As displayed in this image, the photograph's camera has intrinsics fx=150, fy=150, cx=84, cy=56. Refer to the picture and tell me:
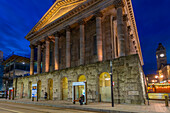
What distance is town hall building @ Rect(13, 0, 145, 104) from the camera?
1952 cm

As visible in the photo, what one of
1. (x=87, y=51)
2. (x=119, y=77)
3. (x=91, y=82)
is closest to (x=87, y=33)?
(x=87, y=51)

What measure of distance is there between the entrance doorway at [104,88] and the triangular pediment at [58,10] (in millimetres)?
16399

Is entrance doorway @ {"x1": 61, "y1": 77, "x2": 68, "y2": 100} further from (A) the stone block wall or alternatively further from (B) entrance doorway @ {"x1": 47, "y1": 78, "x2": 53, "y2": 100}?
(B) entrance doorway @ {"x1": 47, "y1": 78, "x2": 53, "y2": 100}

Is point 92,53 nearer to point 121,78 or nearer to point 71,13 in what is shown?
point 71,13

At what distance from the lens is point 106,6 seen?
85.5 feet

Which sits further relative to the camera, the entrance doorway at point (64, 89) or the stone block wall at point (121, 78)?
the entrance doorway at point (64, 89)

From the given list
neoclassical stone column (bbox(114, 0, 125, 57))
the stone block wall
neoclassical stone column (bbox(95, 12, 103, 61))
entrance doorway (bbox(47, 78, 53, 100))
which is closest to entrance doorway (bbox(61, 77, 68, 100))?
the stone block wall

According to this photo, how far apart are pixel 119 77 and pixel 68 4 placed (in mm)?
21390

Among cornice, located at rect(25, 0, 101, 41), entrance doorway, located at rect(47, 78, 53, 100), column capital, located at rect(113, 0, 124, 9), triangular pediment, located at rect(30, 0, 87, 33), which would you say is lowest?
entrance doorway, located at rect(47, 78, 53, 100)

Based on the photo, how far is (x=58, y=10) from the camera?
35.8m

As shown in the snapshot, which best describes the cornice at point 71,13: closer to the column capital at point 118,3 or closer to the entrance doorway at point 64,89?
the column capital at point 118,3

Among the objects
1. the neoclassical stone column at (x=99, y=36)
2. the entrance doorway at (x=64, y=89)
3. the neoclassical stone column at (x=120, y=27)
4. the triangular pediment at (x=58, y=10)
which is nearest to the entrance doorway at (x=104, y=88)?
the neoclassical stone column at (x=99, y=36)

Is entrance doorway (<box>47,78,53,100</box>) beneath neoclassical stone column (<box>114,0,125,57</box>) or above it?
beneath

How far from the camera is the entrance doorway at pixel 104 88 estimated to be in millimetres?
21984
